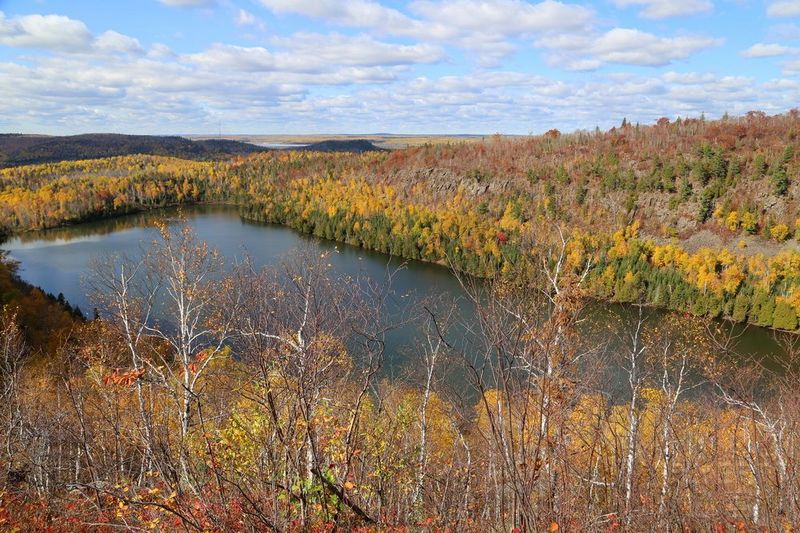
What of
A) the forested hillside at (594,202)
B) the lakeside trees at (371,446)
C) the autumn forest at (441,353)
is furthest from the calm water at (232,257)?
the lakeside trees at (371,446)

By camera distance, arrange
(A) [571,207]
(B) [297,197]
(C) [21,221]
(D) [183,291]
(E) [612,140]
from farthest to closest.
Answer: (B) [297,197] < (E) [612,140] < (C) [21,221] < (A) [571,207] < (D) [183,291]

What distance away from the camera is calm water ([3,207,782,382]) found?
117ft

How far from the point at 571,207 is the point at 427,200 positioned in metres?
23.4

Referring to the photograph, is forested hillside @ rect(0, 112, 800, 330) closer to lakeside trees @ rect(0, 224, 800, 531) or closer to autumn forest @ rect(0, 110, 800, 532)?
autumn forest @ rect(0, 110, 800, 532)

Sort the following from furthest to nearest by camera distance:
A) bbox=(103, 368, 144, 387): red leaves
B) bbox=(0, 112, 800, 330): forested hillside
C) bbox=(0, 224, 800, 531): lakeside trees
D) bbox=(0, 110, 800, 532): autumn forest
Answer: bbox=(0, 112, 800, 330): forested hillside → bbox=(103, 368, 144, 387): red leaves → bbox=(0, 110, 800, 532): autumn forest → bbox=(0, 224, 800, 531): lakeside trees

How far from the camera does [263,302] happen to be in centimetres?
616

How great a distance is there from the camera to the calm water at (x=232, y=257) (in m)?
35.6

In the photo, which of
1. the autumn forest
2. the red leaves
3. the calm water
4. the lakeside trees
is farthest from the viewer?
the calm water

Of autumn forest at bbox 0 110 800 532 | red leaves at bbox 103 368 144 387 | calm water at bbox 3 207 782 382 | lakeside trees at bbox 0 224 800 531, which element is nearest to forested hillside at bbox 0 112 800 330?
autumn forest at bbox 0 110 800 532

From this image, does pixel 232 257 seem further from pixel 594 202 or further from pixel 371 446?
pixel 594 202

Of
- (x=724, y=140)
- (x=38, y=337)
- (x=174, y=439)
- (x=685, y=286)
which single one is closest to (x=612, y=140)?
(x=724, y=140)

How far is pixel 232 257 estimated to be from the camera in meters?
48.1

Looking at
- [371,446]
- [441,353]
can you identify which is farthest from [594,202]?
[371,446]

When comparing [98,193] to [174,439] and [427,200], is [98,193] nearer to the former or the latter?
[427,200]
